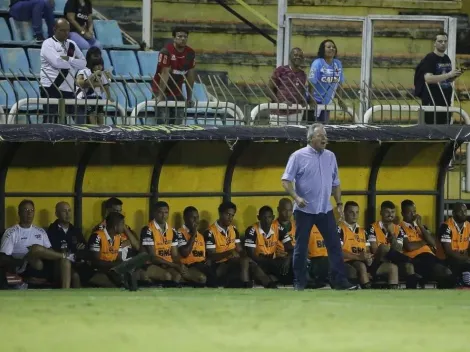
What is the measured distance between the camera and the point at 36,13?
19000 millimetres

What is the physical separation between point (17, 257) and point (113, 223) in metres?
1.18

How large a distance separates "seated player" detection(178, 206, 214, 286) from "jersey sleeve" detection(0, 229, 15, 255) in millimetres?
2028

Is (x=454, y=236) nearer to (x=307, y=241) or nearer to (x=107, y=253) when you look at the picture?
(x=307, y=241)

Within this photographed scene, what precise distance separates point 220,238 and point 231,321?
225 inches

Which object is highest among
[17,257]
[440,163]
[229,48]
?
[229,48]

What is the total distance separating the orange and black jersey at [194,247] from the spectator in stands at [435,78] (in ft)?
11.6

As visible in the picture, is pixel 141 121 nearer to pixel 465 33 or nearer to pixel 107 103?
pixel 107 103

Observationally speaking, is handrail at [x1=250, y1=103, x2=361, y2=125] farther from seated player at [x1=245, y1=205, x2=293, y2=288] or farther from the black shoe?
the black shoe

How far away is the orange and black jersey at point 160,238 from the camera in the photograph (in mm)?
16859

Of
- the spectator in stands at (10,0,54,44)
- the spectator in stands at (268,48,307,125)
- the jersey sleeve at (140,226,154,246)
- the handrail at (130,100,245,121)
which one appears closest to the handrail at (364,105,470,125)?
the spectator in stands at (268,48,307,125)

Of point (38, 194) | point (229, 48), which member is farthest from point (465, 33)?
point (38, 194)

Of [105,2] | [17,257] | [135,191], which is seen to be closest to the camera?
[17,257]

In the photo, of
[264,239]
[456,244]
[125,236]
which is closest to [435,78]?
[456,244]

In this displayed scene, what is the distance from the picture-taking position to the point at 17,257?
16250 mm
